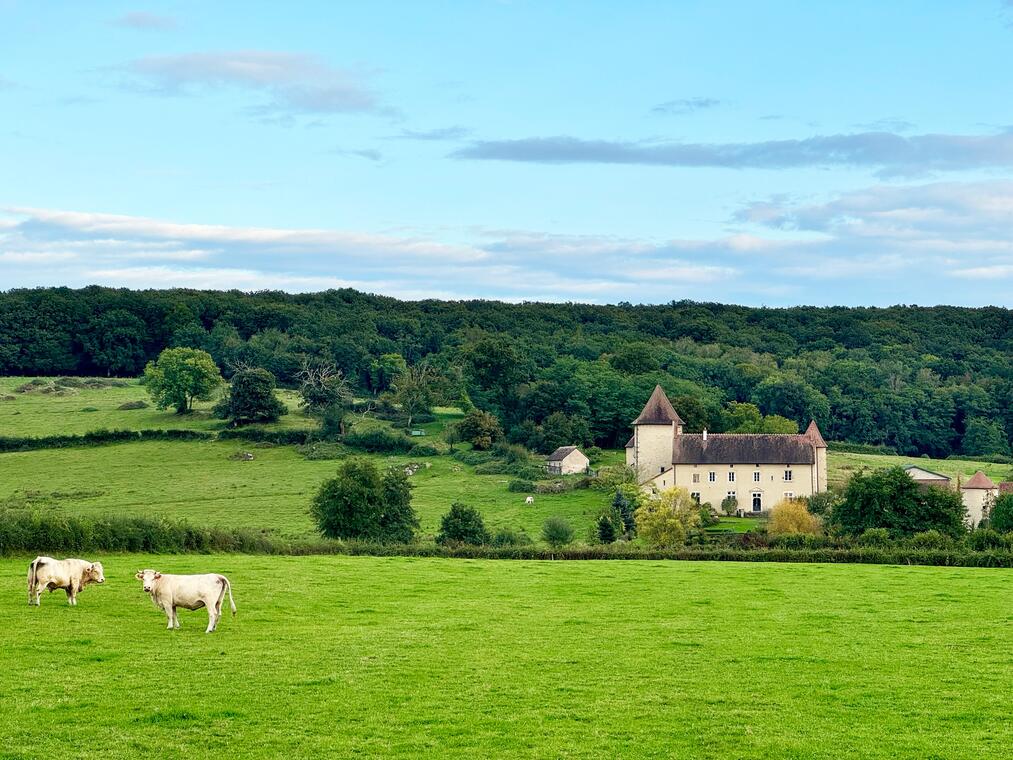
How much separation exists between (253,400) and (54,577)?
7450 cm

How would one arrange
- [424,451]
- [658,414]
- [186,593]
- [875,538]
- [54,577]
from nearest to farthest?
1. [186,593]
2. [54,577]
3. [875,538]
4. [658,414]
5. [424,451]

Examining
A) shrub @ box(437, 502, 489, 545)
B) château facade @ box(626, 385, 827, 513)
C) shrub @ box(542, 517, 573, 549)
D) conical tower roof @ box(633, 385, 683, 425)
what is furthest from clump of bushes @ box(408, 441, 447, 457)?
shrub @ box(437, 502, 489, 545)

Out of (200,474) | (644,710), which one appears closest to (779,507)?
(200,474)

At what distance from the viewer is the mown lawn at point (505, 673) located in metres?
14.8

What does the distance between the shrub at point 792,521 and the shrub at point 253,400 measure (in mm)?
44085

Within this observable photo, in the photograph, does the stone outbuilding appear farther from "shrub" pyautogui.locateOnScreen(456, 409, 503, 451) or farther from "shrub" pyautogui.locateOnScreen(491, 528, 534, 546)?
"shrub" pyautogui.locateOnScreen(456, 409, 503, 451)

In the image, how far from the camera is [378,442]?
307ft

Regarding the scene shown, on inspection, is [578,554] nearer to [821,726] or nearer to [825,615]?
[825,615]

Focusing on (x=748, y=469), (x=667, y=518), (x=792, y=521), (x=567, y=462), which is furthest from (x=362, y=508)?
(x=567, y=462)

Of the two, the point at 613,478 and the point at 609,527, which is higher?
the point at 613,478

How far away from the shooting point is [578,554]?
128 ft

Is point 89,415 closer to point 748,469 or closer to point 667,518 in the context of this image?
point 748,469

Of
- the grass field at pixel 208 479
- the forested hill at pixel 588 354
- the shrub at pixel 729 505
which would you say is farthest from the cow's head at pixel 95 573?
the forested hill at pixel 588 354

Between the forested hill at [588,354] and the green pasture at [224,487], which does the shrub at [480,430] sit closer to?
the forested hill at [588,354]
